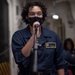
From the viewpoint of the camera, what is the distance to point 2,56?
376cm

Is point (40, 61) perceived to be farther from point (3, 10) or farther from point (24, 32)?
point (3, 10)

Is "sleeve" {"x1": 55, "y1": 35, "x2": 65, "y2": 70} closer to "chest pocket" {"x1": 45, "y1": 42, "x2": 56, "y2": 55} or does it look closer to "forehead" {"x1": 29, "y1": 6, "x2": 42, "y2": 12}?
"chest pocket" {"x1": 45, "y1": 42, "x2": 56, "y2": 55}

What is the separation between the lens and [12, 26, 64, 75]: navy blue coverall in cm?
167

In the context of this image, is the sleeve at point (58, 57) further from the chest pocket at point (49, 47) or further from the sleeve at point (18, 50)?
the sleeve at point (18, 50)

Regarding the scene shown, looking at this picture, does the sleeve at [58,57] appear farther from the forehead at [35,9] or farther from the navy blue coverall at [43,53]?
the forehead at [35,9]

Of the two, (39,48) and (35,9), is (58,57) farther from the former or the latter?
(35,9)

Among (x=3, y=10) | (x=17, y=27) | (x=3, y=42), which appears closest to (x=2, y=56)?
(x=3, y=42)

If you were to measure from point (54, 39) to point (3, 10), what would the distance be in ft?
7.43

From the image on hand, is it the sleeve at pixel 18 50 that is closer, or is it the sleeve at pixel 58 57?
the sleeve at pixel 18 50

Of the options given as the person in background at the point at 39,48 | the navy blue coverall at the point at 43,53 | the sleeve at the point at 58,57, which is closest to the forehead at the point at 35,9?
the person in background at the point at 39,48

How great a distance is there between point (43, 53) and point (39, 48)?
0.19 feet

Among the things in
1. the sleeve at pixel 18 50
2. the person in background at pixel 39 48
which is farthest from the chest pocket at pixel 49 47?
the sleeve at pixel 18 50

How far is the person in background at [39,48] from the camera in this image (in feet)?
5.42

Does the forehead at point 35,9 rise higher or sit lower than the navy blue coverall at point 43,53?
higher
